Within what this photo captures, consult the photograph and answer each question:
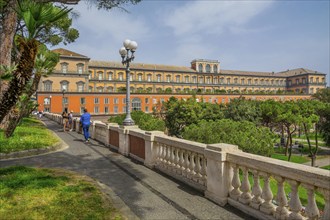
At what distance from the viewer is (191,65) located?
95.0m

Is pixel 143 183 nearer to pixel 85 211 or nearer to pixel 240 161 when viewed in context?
pixel 85 211

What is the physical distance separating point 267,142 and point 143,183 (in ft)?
49.7

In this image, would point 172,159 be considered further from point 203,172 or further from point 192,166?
point 203,172

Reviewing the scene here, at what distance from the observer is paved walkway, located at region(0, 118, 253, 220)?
4398 mm

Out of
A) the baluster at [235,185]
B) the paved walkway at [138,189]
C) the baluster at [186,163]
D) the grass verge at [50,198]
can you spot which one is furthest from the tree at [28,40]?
the baluster at [235,185]

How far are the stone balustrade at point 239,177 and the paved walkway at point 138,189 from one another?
0.79 ft

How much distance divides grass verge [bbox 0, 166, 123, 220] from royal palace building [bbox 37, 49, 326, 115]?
34.3 meters

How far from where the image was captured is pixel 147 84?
273 ft

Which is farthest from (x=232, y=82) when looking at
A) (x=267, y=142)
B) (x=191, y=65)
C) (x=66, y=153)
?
(x=66, y=153)

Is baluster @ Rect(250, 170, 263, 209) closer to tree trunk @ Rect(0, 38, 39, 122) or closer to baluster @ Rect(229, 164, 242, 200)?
baluster @ Rect(229, 164, 242, 200)

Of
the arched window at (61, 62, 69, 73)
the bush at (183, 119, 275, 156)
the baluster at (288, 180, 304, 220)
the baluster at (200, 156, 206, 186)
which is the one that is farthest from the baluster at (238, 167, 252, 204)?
the arched window at (61, 62, 69, 73)

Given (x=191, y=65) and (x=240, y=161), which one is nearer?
(x=240, y=161)

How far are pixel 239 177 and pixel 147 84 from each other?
3108 inches

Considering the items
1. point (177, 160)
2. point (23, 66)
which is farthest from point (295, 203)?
point (23, 66)
